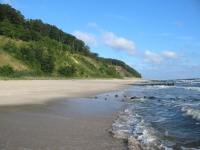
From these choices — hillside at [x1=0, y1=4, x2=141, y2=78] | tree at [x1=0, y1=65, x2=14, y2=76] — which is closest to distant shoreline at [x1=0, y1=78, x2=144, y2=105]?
tree at [x1=0, y1=65, x2=14, y2=76]

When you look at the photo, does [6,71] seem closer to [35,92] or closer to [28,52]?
[28,52]

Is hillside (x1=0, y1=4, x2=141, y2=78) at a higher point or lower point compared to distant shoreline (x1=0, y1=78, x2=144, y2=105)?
higher

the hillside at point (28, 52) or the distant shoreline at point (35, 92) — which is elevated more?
the hillside at point (28, 52)

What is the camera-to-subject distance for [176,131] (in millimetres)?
8047

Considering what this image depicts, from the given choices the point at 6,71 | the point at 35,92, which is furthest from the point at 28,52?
the point at 35,92

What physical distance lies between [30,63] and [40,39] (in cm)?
1904

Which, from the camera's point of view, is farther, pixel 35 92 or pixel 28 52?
pixel 28 52

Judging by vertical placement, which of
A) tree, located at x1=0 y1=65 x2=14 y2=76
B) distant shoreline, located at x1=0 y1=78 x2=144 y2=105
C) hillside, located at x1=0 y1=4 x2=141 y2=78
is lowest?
distant shoreline, located at x1=0 y1=78 x2=144 y2=105

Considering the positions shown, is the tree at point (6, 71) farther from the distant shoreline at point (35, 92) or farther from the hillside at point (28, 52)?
the distant shoreline at point (35, 92)

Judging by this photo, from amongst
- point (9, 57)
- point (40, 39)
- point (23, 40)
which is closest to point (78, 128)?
point (9, 57)

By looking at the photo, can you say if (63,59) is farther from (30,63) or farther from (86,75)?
(30,63)

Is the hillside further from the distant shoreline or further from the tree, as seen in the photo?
the distant shoreline

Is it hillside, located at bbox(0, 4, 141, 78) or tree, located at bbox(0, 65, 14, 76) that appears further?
hillside, located at bbox(0, 4, 141, 78)

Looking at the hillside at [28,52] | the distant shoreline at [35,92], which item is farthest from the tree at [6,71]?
the distant shoreline at [35,92]
